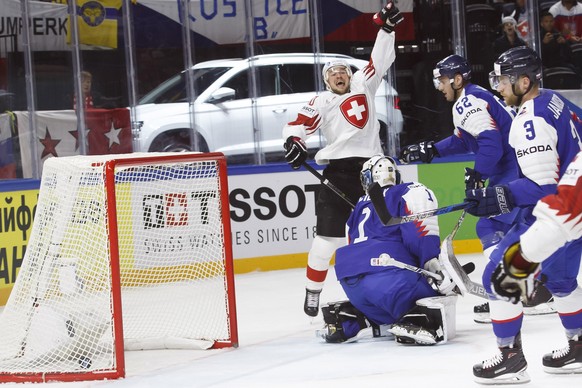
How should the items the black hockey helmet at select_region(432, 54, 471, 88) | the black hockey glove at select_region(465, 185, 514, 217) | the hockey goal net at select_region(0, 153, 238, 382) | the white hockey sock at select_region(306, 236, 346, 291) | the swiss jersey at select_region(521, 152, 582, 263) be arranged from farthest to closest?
the white hockey sock at select_region(306, 236, 346, 291) → the black hockey helmet at select_region(432, 54, 471, 88) → the hockey goal net at select_region(0, 153, 238, 382) → the black hockey glove at select_region(465, 185, 514, 217) → the swiss jersey at select_region(521, 152, 582, 263)

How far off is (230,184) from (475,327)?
3023 millimetres

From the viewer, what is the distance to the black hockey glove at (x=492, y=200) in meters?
3.97

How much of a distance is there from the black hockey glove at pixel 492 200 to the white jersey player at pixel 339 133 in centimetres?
205

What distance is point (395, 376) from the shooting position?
455cm

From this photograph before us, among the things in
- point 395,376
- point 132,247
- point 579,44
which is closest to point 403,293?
point 395,376

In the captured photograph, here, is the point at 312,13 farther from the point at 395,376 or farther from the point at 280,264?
the point at 395,376

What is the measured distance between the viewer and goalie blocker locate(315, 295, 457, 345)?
16.7 ft

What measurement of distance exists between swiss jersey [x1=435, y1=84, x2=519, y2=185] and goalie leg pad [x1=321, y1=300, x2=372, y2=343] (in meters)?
0.86

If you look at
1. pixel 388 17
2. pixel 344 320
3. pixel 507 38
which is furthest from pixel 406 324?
pixel 507 38

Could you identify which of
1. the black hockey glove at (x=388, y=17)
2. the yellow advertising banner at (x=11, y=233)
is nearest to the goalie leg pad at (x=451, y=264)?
the black hockey glove at (x=388, y=17)

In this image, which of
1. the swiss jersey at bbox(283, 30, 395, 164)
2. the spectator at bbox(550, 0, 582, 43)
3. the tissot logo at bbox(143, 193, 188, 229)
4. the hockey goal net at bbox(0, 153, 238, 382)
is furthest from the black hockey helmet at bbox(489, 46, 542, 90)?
the spectator at bbox(550, 0, 582, 43)

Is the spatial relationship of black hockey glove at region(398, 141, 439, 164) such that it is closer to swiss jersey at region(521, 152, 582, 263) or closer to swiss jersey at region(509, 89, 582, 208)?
swiss jersey at region(509, 89, 582, 208)

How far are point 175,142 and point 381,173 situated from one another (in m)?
3.98

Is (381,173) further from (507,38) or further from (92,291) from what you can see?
(507,38)
